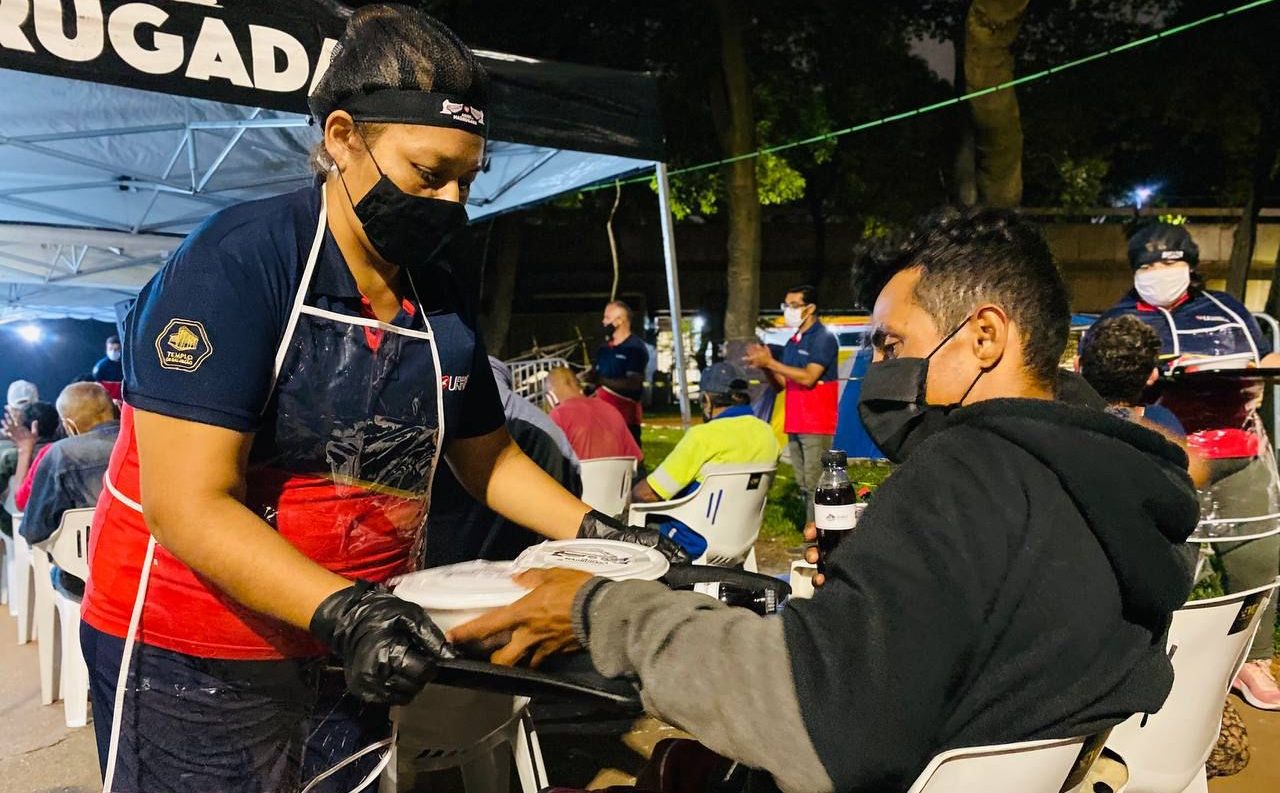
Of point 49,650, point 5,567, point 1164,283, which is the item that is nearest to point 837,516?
point 1164,283

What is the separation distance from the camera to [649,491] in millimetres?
5051

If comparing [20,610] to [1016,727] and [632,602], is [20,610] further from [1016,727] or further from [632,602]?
[1016,727]

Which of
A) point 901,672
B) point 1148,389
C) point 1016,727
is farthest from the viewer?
point 1148,389

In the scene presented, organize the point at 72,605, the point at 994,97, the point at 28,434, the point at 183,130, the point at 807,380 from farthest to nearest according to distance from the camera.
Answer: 1. the point at 994,97
2. the point at 807,380
3. the point at 183,130
4. the point at 28,434
5. the point at 72,605

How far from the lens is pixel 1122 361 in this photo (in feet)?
10.4

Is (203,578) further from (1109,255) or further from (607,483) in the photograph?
(1109,255)

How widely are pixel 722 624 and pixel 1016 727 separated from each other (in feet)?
1.38

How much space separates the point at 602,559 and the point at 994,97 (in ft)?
24.2

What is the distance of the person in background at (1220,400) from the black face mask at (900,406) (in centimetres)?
284

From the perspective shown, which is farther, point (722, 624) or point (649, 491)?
point (649, 491)

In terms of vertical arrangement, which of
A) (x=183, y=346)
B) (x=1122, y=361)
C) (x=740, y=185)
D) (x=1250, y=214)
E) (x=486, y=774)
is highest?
(x=740, y=185)

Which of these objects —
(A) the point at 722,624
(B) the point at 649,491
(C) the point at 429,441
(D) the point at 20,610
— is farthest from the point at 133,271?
(A) the point at 722,624

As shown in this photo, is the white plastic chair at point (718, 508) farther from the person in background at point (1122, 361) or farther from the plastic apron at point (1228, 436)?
the plastic apron at point (1228, 436)

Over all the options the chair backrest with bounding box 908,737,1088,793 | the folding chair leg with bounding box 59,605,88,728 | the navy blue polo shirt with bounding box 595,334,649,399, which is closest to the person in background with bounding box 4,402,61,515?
the folding chair leg with bounding box 59,605,88,728
